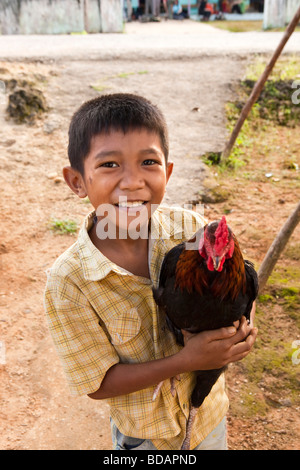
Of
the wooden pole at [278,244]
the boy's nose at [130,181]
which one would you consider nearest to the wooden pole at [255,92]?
the wooden pole at [278,244]

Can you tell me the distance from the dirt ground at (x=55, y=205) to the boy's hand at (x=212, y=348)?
122cm

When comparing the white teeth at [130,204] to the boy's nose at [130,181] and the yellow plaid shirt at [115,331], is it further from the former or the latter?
the yellow plaid shirt at [115,331]

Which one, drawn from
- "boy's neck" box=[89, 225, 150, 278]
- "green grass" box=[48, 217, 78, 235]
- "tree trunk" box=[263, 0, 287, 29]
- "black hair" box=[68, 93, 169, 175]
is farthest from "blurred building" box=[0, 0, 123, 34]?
"boy's neck" box=[89, 225, 150, 278]

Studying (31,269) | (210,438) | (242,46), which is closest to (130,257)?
(210,438)

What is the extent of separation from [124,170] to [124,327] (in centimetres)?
59

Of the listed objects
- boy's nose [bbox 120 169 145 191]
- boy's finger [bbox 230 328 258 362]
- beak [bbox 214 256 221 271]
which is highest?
boy's nose [bbox 120 169 145 191]

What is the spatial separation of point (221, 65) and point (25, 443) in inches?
321

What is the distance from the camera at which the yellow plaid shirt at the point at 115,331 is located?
5.14ft

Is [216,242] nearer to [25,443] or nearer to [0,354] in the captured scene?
[25,443]

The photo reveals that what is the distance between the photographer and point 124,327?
160cm

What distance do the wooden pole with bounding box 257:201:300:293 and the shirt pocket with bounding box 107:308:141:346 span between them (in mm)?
2054

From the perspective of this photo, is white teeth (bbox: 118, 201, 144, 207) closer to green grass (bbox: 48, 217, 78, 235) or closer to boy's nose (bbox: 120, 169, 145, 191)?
boy's nose (bbox: 120, 169, 145, 191)

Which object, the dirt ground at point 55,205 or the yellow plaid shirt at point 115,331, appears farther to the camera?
the dirt ground at point 55,205

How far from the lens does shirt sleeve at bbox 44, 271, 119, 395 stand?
5.09 ft
